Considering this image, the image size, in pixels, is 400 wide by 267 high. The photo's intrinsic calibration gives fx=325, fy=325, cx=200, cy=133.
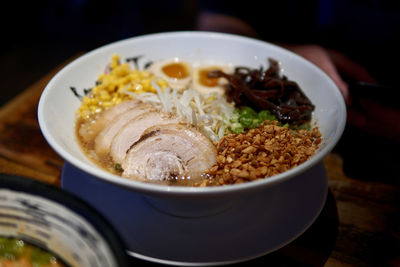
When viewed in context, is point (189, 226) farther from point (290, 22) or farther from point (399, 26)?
point (290, 22)

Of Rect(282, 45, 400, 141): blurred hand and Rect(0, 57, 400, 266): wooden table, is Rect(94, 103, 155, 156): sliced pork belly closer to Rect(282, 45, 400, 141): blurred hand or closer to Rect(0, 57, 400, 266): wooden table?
Rect(0, 57, 400, 266): wooden table

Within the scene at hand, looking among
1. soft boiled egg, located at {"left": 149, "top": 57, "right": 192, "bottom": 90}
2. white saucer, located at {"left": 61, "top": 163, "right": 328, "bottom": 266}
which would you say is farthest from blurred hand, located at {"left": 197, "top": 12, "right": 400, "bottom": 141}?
soft boiled egg, located at {"left": 149, "top": 57, "right": 192, "bottom": 90}

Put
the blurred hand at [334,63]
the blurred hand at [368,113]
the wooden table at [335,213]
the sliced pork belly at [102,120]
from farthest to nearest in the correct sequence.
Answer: the blurred hand at [334,63] < the blurred hand at [368,113] < the sliced pork belly at [102,120] < the wooden table at [335,213]

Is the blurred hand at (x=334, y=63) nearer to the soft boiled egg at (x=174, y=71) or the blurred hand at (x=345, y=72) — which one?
the blurred hand at (x=345, y=72)

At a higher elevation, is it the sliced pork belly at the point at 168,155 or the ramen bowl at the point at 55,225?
the ramen bowl at the point at 55,225

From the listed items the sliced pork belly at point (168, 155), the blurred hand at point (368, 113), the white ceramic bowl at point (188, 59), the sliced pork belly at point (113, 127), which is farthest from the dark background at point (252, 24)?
the sliced pork belly at point (113, 127)

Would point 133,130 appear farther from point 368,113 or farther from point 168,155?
point 368,113

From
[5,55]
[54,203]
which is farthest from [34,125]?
[5,55]
